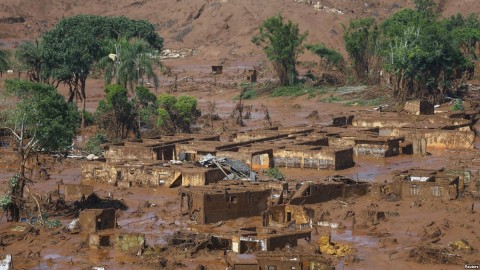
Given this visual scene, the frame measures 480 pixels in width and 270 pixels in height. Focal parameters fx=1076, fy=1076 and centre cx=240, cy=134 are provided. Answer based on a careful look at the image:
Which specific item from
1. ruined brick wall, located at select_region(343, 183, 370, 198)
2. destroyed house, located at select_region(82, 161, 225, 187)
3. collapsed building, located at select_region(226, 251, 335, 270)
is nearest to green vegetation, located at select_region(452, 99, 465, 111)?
destroyed house, located at select_region(82, 161, 225, 187)

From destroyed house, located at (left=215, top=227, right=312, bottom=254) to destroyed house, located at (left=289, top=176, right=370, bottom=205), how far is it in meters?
4.48

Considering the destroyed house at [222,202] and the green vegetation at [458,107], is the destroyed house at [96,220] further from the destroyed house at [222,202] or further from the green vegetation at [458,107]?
the green vegetation at [458,107]

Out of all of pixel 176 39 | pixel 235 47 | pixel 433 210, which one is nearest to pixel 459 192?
pixel 433 210

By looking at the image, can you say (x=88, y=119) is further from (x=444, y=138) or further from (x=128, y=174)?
(x=444, y=138)

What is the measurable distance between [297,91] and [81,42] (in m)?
15.1

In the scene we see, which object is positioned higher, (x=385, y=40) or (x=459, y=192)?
(x=385, y=40)

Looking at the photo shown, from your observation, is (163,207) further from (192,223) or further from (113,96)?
(113,96)

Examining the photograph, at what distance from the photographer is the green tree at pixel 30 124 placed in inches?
1201

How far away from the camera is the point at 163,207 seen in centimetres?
3272

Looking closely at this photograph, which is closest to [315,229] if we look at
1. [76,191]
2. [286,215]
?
[286,215]

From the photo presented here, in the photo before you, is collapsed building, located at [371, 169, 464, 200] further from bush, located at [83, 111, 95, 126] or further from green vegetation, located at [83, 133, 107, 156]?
bush, located at [83, 111, 95, 126]

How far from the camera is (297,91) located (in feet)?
222

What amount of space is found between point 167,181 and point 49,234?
737 centimetres

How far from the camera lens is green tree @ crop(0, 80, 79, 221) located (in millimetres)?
30500
